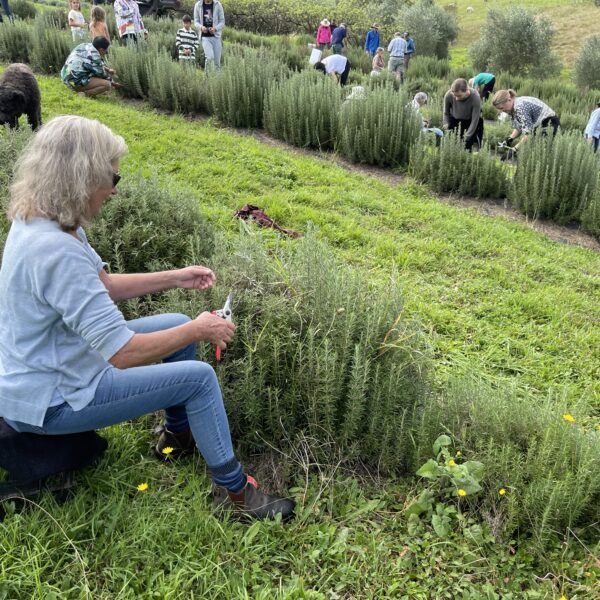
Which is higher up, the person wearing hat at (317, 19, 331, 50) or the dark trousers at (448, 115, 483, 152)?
the person wearing hat at (317, 19, 331, 50)

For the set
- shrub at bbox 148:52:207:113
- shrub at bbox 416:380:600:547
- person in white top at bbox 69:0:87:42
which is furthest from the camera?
person in white top at bbox 69:0:87:42

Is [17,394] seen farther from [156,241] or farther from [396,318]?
[156,241]

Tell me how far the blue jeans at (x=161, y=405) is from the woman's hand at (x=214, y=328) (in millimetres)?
133

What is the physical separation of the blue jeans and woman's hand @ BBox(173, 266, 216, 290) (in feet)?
1.94

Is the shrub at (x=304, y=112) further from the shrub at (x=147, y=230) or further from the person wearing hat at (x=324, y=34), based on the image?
the person wearing hat at (x=324, y=34)

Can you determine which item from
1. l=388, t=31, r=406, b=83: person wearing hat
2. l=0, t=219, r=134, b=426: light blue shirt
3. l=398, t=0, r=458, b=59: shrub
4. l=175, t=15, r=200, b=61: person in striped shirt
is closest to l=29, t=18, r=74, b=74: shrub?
l=175, t=15, r=200, b=61: person in striped shirt

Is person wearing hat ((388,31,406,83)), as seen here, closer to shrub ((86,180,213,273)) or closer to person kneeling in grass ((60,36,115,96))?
person kneeling in grass ((60,36,115,96))

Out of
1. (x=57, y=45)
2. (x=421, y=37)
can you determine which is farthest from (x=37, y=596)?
(x=421, y=37)

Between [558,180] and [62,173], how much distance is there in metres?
6.45

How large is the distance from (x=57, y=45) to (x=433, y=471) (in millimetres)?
11231

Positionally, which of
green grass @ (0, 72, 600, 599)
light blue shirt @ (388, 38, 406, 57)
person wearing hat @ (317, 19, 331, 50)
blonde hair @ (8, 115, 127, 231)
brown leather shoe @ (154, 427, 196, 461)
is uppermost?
person wearing hat @ (317, 19, 331, 50)

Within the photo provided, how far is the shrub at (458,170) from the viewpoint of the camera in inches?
300

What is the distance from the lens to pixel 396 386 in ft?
9.45

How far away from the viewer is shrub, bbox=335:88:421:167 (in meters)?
8.16
